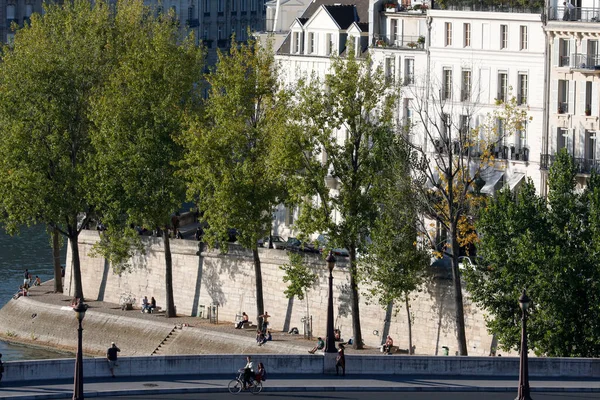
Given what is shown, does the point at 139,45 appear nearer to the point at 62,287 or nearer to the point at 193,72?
the point at 193,72

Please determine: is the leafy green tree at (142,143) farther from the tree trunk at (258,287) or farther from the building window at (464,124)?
the building window at (464,124)

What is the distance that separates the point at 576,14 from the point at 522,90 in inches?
194

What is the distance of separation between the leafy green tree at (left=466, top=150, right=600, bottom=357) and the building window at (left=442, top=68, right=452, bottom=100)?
17.3m

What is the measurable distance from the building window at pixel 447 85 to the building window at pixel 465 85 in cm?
67

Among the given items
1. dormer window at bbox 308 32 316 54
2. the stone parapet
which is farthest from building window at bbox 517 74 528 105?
the stone parapet

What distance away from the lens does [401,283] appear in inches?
3169

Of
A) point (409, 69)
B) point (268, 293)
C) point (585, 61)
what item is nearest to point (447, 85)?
point (409, 69)

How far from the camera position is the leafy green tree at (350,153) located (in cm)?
8106

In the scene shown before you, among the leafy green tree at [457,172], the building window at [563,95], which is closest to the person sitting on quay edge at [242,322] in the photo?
the leafy green tree at [457,172]

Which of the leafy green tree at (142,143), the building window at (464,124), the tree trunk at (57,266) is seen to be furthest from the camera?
the tree trunk at (57,266)

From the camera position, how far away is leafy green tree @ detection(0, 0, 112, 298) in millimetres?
93375

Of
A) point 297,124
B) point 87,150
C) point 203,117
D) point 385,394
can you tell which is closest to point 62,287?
point 87,150

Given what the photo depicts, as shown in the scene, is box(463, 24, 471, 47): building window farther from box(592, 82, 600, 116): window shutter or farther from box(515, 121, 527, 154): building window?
box(592, 82, 600, 116): window shutter

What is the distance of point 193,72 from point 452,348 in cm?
2119
